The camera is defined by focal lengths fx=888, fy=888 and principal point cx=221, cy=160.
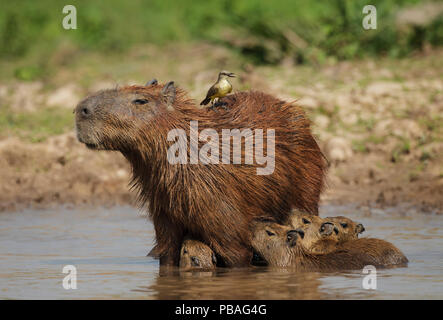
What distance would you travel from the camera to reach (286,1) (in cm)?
1672

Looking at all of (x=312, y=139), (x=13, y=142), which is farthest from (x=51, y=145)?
(x=312, y=139)

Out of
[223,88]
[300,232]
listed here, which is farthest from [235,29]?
[300,232]

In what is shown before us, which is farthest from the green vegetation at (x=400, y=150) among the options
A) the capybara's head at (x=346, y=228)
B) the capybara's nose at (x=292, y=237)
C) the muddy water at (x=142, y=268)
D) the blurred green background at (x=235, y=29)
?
the capybara's nose at (x=292, y=237)

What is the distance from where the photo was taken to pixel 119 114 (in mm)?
6582

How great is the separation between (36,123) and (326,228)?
19.4 feet

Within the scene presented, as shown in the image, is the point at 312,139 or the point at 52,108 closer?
the point at 312,139

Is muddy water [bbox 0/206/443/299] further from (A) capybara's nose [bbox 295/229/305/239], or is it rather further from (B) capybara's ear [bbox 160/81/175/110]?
(B) capybara's ear [bbox 160/81/175/110]

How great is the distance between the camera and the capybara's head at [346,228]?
7.43 meters

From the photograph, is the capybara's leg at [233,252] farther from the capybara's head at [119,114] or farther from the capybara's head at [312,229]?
the capybara's head at [119,114]

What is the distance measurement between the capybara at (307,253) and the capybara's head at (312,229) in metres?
0.13

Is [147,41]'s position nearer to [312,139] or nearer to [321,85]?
[321,85]
